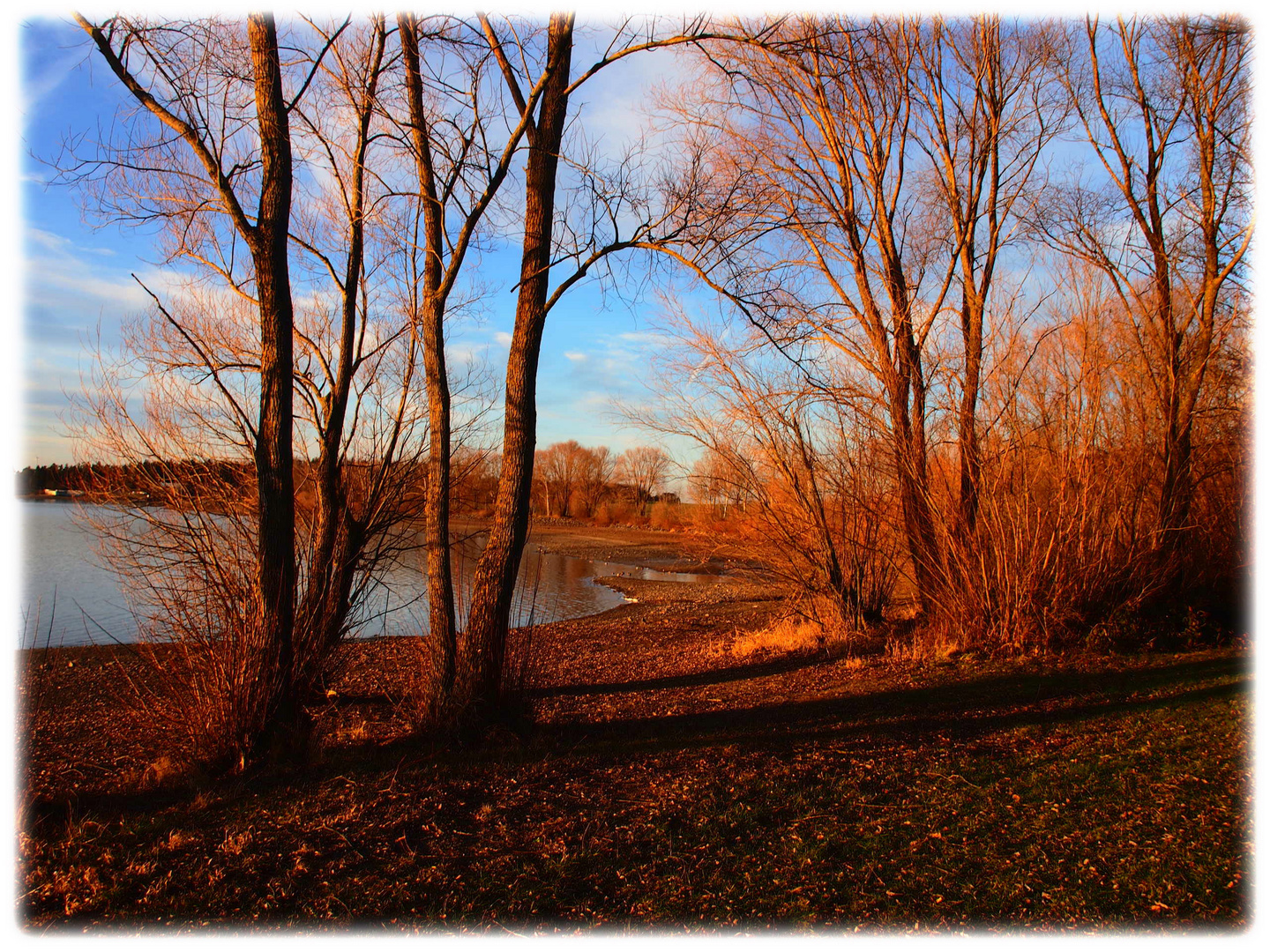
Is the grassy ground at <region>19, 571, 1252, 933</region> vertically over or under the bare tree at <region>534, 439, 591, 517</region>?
under

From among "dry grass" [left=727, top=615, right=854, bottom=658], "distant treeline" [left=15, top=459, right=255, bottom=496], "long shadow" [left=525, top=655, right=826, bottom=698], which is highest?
"distant treeline" [left=15, top=459, right=255, bottom=496]

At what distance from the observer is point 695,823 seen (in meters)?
3.94

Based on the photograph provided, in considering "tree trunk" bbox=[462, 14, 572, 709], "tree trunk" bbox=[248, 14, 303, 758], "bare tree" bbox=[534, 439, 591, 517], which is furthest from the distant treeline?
"bare tree" bbox=[534, 439, 591, 517]

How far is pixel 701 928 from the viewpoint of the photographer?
2.98m

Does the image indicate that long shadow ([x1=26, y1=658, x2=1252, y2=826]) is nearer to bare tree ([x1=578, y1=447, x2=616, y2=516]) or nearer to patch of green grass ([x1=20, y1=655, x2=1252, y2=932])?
patch of green grass ([x1=20, y1=655, x2=1252, y2=932])

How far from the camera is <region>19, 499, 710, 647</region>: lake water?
8295mm

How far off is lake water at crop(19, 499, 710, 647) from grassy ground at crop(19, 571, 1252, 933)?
183 cm

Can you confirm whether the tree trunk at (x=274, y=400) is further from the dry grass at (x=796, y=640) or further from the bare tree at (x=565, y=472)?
the bare tree at (x=565, y=472)

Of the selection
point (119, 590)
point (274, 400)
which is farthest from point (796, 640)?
point (119, 590)

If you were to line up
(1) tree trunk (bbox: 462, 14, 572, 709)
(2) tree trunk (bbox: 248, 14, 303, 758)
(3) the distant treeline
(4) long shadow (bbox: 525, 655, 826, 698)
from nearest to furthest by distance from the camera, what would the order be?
(2) tree trunk (bbox: 248, 14, 303, 758)
(1) tree trunk (bbox: 462, 14, 572, 709)
(3) the distant treeline
(4) long shadow (bbox: 525, 655, 826, 698)

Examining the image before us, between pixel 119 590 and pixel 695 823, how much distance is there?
23.0ft

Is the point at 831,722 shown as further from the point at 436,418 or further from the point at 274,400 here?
the point at 274,400

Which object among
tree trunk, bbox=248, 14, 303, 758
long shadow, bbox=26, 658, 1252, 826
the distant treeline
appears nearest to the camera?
long shadow, bbox=26, 658, 1252, 826

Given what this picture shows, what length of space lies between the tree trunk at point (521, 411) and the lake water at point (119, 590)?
381mm
